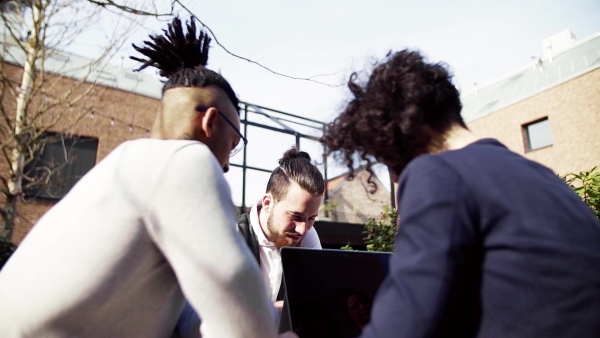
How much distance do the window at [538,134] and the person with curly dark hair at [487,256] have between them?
68.5 ft

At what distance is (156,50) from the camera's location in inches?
72.9

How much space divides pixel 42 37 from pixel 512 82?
2050 centimetres

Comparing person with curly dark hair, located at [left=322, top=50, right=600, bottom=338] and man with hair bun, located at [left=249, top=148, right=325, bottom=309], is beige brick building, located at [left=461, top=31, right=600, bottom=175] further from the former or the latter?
person with curly dark hair, located at [left=322, top=50, right=600, bottom=338]

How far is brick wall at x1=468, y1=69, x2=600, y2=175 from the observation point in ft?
58.9

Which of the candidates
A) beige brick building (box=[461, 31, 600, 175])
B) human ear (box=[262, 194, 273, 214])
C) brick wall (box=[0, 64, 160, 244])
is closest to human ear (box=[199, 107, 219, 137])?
human ear (box=[262, 194, 273, 214])

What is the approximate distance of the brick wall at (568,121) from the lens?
17.9 meters

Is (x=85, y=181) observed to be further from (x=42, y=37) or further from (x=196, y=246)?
(x=42, y=37)

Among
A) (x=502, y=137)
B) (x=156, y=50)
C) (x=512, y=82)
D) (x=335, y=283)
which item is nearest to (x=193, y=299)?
(x=335, y=283)

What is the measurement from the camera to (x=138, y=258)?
117cm

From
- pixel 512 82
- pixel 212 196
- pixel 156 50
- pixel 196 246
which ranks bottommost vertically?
pixel 196 246

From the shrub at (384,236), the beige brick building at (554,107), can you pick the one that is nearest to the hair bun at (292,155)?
the shrub at (384,236)

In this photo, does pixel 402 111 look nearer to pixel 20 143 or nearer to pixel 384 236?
pixel 384 236

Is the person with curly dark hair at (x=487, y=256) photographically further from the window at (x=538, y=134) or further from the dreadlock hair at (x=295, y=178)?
the window at (x=538, y=134)

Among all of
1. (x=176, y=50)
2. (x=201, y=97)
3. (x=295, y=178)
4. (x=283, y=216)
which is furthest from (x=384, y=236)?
(x=201, y=97)
